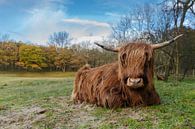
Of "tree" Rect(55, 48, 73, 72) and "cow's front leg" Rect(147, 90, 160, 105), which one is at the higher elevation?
"tree" Rect(55, 48, 73, 72)

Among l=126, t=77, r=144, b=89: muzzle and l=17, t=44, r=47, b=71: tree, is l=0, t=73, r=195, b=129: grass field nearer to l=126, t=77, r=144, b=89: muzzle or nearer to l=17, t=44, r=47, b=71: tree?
l=126, t=77, r=144, b=89: muzzle

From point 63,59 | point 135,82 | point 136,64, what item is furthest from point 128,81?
point 63,59

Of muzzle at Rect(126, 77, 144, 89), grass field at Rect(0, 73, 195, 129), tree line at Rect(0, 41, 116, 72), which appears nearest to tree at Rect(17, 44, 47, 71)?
tree line at Rect(0, 41, 116, 72)

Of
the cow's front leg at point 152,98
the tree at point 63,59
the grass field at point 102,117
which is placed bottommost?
the grass field at point 102,117

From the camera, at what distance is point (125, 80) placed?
20.5 ft

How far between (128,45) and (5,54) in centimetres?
4436

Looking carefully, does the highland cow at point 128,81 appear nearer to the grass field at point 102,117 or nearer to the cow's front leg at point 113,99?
the cow's front leg at point 113,99

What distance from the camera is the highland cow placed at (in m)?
6.05

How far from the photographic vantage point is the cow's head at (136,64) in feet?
19.6

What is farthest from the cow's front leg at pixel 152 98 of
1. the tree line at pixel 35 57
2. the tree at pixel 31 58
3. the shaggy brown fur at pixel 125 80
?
the tree at pixel 31 58

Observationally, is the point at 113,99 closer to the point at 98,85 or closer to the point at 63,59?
the point at 98,85

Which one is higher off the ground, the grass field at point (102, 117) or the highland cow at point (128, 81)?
the highland cow at point (128, 81)

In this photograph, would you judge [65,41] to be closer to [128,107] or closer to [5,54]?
[5,54]

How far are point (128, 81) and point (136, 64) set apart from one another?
36 cm
